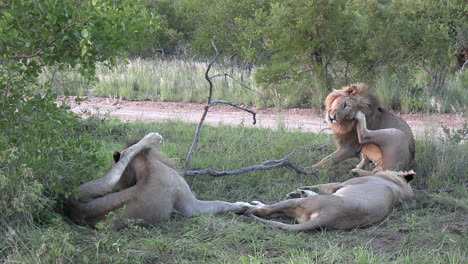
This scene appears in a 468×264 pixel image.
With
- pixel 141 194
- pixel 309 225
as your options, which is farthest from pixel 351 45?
pixel 141 194

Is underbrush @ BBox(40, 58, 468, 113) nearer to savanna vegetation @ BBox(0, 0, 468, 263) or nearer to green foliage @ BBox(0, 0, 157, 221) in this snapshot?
savanna vegetation @ BBox(0, 0, 468, 263)

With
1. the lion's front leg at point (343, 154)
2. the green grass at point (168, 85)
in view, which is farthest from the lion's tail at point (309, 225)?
the green grass at point (168, 85)

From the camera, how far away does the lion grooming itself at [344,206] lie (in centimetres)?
470

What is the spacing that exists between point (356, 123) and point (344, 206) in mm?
1988

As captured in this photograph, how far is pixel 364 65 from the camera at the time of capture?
11.3 meters

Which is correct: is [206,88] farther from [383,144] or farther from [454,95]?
[383,144]

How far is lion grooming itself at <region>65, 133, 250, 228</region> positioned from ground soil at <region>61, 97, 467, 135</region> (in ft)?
13.3

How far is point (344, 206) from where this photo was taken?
4715 mm

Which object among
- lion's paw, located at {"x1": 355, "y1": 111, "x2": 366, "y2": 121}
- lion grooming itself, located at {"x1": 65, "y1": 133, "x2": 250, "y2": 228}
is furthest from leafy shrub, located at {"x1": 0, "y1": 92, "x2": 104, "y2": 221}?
lion's paw, located at {"x1": 355, "y1": 111, "x2": 366, "y2": 121}

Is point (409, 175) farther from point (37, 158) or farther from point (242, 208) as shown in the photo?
point (37, 158)

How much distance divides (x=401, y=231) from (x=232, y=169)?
2.16 meters

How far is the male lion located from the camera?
6309mm

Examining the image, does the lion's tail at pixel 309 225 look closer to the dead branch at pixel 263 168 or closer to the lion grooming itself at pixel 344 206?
the lion grooming itself at pixel 344 206

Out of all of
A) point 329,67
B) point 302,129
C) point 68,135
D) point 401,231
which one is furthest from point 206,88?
point 401,231
